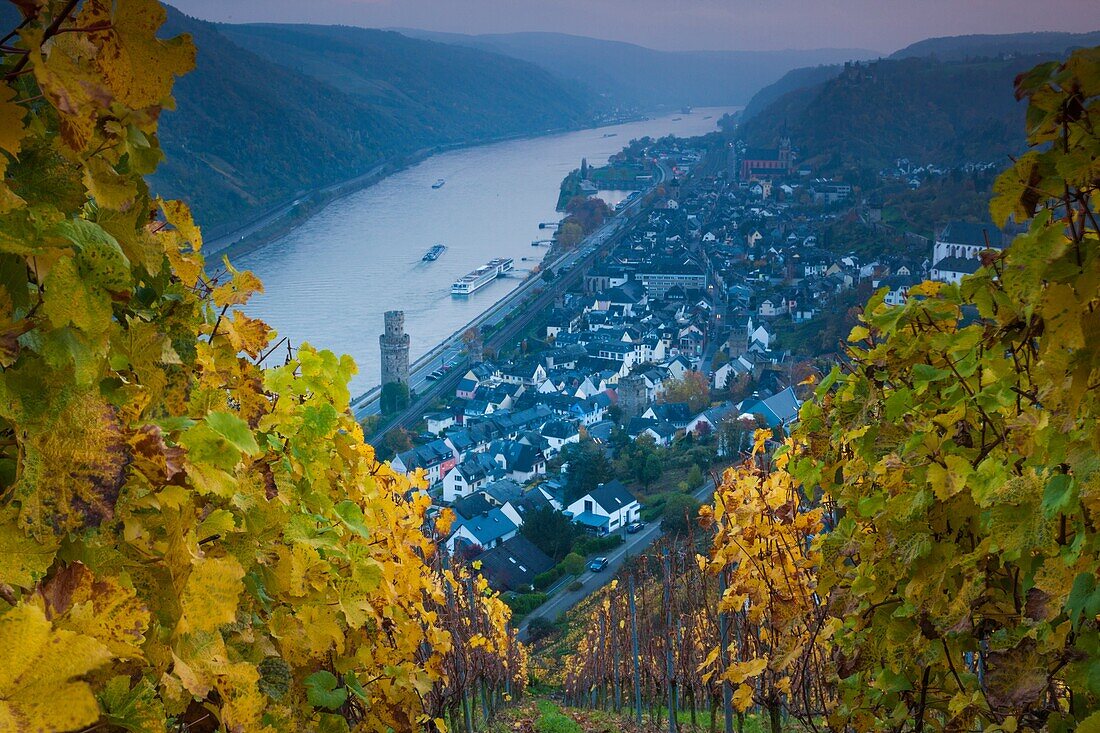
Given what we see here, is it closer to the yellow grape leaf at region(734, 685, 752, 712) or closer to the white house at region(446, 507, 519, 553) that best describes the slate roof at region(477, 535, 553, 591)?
the white house at region(446, 507, 519, 553)

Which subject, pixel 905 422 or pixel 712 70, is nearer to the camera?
pixel 905 422

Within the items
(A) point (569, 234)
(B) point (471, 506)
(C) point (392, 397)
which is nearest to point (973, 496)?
(B) point (471, 506)

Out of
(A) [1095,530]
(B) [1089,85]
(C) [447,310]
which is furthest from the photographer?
(C) [447,310]

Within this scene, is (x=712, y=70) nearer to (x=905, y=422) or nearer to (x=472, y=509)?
(x=472, y=509)

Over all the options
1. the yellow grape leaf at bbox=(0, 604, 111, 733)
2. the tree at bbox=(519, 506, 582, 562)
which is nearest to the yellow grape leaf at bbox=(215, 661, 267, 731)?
the yellow grape leaf at bbox=(0, 604, 111, 733)

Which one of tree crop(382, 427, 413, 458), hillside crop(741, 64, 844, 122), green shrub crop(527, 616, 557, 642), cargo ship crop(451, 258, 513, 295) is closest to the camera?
green shrub crop(527, 616, 557, 642)

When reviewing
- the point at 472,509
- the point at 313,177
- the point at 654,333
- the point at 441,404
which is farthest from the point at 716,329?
the point at 313,177
